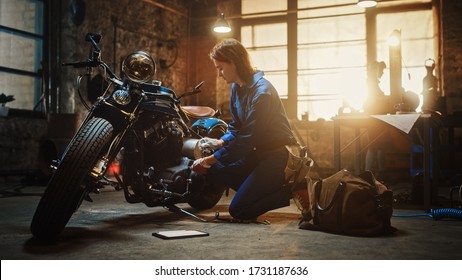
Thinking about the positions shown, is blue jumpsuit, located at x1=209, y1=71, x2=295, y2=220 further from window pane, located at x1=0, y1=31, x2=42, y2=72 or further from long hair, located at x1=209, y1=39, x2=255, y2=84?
window pane, located at x1=0, y1=31, x2=42, y2=72

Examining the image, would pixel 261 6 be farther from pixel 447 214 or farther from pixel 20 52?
pixel 447 214

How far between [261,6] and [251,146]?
634 centimetres

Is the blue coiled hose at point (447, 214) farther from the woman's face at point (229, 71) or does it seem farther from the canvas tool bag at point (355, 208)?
the woman's face at point (229, 71)

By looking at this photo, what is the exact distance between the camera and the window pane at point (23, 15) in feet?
20.6

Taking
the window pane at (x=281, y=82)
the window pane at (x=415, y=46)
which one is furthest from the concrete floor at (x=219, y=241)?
the window pane at (x=281, y=82)

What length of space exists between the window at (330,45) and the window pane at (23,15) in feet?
11.8

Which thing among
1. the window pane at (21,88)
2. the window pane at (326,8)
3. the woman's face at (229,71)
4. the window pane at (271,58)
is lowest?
the woman's face at (229,71)

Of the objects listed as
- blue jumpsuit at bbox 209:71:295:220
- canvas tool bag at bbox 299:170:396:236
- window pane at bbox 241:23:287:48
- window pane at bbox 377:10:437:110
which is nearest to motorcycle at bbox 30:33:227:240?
blue jumpsuit at bbox 209:71:295:220

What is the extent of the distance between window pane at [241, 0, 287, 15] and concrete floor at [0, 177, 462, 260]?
5942 mm

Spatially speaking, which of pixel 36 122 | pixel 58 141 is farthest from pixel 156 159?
pixel 36 122

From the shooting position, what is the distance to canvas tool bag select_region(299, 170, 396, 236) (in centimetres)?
251

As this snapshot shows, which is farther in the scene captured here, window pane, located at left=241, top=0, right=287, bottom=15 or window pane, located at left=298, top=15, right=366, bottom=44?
window pane, located at left=241, top=0, right=287, bottom=15

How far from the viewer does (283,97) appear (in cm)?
847

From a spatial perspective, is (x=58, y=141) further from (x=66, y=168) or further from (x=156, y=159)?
(x=66, y=168)
